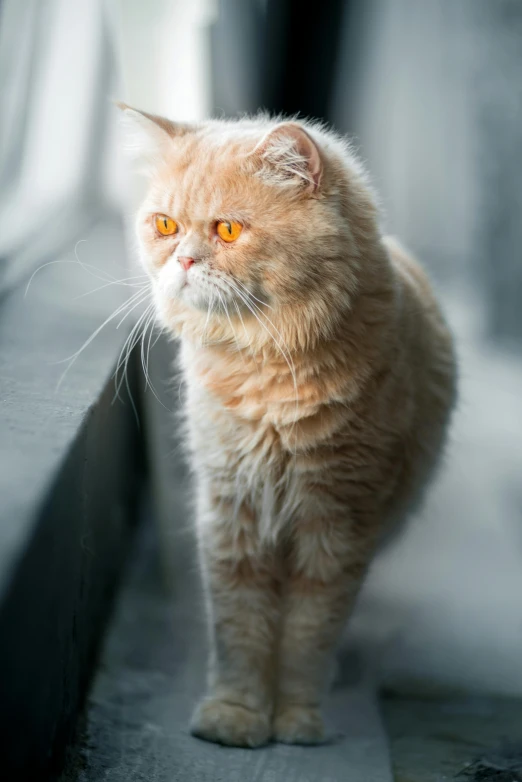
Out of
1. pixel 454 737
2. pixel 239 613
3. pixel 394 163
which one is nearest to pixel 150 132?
pixel 239 613

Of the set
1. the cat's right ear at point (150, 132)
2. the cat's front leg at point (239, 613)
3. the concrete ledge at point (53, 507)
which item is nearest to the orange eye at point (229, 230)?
the cat's right ear at point (150, 132)

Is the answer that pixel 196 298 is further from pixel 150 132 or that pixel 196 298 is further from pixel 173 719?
pixel 173 719

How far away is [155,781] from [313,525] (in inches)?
17.8

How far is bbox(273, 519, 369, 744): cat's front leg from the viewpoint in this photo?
1.34 m

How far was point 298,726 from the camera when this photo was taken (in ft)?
4.44

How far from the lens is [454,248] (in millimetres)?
3459

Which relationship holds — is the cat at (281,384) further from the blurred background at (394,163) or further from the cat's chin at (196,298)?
the blurred background at (394,163)

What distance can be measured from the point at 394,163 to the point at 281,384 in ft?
8.38

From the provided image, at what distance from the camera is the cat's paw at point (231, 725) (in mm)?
1309

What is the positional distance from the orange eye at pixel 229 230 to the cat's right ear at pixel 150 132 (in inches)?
8.5

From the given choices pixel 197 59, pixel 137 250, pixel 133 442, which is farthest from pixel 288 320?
pixel 197 59

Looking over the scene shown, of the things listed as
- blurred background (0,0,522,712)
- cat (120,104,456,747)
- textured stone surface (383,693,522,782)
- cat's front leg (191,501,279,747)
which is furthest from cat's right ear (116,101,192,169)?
textured stone surface (383,693,522,782)

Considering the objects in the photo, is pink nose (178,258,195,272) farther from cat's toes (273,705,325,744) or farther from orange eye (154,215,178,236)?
cat's toes (273,705,325,744)

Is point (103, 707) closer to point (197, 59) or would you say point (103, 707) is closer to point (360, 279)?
point (360, 279)
